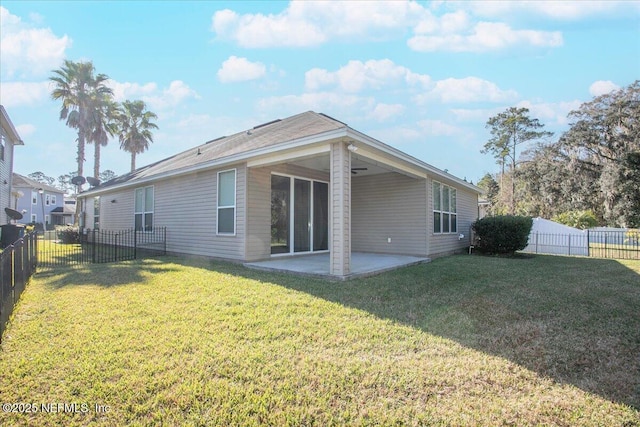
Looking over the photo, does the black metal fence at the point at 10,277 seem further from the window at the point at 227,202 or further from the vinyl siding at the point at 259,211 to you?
the vinyl siding at the point at 259,211

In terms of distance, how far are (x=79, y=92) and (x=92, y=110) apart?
124cm

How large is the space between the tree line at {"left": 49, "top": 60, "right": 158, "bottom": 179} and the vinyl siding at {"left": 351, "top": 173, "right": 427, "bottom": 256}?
64.7ft

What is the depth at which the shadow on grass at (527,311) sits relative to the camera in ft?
9.27

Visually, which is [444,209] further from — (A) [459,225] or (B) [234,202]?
(B) [234,202]

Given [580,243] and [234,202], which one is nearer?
[234,202]

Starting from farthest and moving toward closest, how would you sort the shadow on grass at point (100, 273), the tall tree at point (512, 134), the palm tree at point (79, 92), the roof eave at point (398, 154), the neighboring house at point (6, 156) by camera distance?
the tall tree at point (512, 134) < the palm tree at point (79, 92) < the neighboring house at point (6, 156) < the roof eave at point (398, 154) < the shadow on grass at point (100, 273)

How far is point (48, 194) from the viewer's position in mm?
35812

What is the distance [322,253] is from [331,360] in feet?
22.4

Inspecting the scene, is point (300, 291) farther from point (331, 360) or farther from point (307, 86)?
point (307, 86)

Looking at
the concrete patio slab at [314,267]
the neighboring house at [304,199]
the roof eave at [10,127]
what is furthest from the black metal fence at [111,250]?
the roof eave at [10,127]

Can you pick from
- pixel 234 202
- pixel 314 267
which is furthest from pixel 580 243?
pixel 234 202

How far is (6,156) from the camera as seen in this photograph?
1289 cm

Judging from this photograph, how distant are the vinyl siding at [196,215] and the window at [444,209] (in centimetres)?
589

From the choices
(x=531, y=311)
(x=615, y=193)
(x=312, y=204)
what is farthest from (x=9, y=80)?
(x=615, y=193)
